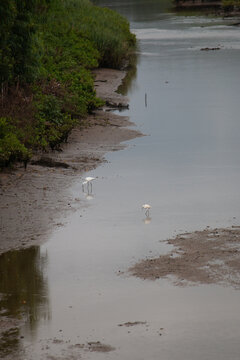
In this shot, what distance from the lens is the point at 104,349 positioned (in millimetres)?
9406

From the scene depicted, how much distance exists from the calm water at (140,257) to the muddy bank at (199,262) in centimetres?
25

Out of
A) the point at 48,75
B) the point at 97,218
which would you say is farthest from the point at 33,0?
the point at 97,218

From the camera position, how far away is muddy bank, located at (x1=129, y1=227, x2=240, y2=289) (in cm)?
1140

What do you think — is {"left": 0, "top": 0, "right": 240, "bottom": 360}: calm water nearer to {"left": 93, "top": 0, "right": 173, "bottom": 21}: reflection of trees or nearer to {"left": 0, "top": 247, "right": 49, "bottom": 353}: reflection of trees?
{"left": 0, "top": 247, "right": 49, "bottom": 353}: reflection of trees

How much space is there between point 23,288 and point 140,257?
1917 mm

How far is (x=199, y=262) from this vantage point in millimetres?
11930

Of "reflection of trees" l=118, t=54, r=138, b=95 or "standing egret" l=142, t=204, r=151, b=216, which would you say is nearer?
"standing egret" l=142, t=204, r=151, b=216

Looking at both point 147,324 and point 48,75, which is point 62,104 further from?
point 147,324

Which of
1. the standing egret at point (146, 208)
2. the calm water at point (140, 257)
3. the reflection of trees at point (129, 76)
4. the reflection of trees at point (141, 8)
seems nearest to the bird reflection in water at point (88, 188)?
the calm water at point (140, 257)

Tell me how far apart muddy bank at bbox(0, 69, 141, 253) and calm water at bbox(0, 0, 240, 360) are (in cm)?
35

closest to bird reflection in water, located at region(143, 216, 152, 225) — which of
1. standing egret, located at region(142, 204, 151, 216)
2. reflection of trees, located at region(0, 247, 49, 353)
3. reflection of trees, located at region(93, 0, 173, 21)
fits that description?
standing egret, located at region(142, 204, 151, 216)

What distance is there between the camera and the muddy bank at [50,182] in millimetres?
13984

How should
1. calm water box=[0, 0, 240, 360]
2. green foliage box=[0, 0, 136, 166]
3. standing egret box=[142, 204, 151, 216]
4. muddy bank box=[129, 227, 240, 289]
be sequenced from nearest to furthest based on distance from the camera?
1. calm water box=[0, 0, 240, 360]
2. muddy bank box=[129, 227, 240, 289]
3. standing egret box=[142, 204, 151, 216]
4. green foliage box=[0, 0, 136, 166]

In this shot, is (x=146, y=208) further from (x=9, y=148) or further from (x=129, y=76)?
(x=129, y=76)
